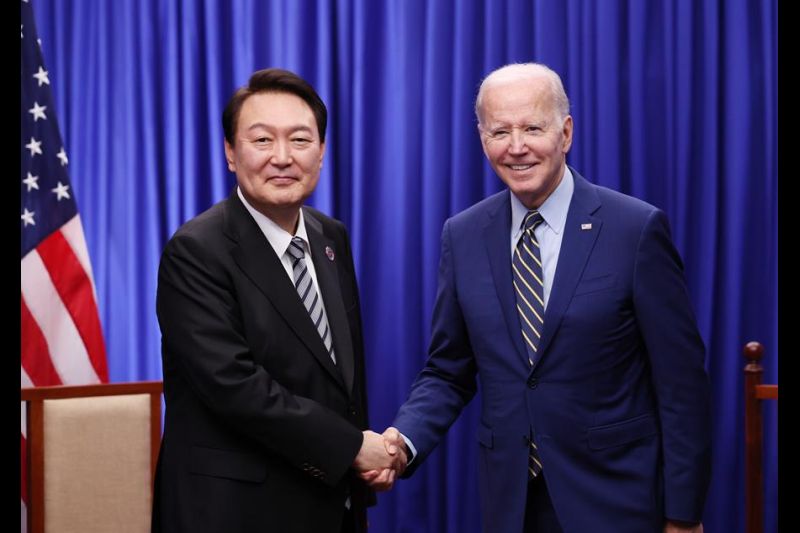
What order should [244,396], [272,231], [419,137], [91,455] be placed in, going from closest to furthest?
1. [244,396]
2. [272,231]
3. [91,455]
4. [419,137]

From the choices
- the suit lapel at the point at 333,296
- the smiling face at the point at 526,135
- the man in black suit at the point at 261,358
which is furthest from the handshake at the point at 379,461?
Answer: the smiling face at the point at 526,135

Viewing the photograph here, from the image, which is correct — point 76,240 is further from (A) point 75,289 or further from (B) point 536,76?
(B) point 536,76

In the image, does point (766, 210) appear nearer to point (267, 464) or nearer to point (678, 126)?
point (678, 126)

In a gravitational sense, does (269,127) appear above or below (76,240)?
above

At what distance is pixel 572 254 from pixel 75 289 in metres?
2.09

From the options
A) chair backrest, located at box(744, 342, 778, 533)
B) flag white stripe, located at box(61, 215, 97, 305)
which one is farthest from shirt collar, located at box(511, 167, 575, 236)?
flag white stripe, located at box(61, 215, 97, 305)

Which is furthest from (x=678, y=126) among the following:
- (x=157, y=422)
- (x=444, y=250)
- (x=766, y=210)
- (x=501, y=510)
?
(x=157, y=422)

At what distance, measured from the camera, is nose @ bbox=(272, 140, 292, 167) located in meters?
2.16

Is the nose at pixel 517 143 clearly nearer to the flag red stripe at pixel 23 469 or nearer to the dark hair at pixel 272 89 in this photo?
the dark hair at pixel 272 89

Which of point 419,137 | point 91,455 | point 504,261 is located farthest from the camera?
point 419,137

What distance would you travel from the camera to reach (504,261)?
2.33 m

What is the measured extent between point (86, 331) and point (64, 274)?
0.77 feet

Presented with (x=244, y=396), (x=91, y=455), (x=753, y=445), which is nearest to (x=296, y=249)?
(x=244, y=396)

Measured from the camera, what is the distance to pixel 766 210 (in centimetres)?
362
